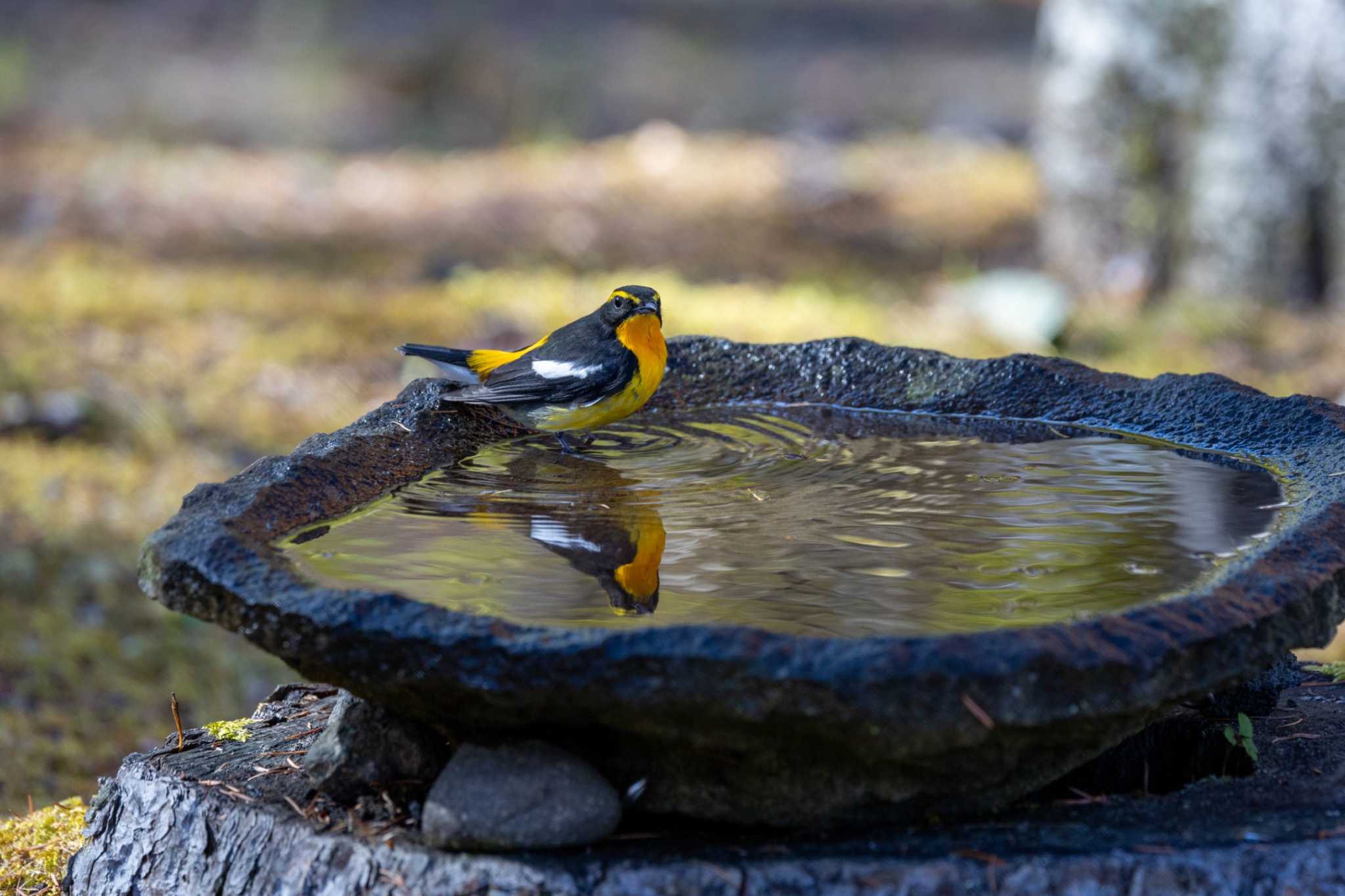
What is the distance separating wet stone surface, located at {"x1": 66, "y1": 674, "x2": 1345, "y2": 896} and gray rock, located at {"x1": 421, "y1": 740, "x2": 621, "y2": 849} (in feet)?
0.12

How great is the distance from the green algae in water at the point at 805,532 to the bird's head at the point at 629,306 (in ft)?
1.14

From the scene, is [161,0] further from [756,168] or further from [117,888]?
[117,888]

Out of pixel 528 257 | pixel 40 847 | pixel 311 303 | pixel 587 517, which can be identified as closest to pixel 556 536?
pixel 587 517

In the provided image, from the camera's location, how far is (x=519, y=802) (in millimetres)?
2166

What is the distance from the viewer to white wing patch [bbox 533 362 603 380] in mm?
3445

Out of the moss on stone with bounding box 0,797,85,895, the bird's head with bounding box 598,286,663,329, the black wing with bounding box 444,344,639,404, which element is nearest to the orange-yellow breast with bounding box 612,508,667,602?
the black wing with bounding box 444,344,639,404

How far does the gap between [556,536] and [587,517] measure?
0.13 metres

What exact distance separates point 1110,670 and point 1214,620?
0.21 m

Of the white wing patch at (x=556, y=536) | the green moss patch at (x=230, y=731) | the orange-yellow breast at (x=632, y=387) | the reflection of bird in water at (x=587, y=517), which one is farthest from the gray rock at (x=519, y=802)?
the orange-yellow breast at (x=632, y=387)

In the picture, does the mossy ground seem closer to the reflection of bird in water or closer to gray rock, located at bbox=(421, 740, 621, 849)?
the reflection of bird in water

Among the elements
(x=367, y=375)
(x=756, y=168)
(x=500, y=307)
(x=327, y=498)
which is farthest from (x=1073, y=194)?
(x=327, y=498)

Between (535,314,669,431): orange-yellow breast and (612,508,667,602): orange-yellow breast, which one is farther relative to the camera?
(535,314,669,431): orange-yellow breast

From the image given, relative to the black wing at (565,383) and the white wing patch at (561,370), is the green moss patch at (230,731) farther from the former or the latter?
the white wing patch at (561,370)

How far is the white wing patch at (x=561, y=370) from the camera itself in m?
3.45
